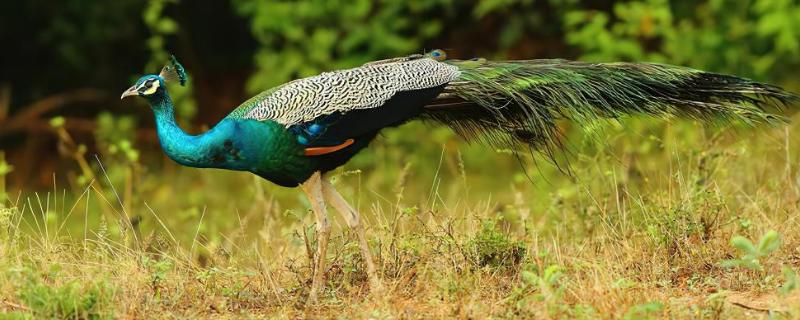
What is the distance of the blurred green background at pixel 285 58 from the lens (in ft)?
29.2

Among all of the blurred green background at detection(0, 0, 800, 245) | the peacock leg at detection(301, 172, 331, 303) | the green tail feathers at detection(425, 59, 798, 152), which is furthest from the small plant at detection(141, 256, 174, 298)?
the blurred green background at detection(0, 0, 800, 245)

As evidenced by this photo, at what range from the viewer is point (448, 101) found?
15.7 ft

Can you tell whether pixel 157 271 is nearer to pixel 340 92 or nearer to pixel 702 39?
pixel 340 92

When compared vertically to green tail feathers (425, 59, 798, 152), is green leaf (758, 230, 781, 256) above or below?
below

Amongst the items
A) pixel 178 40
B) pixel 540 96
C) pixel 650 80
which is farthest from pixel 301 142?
pixel 178 40

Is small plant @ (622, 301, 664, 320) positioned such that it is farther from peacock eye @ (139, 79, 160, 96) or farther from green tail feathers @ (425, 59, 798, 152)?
peacock eye @ (139, 79, 160, 96)

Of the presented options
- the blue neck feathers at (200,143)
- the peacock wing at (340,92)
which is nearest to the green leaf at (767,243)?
the peacock wing at (340,92)

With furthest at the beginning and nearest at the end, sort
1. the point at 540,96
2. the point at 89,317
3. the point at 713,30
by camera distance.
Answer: the point at 713,30 → the point at 540,96 → the point at 89,317

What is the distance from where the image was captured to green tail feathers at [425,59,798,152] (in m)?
4.70

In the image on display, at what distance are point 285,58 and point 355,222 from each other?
5469 mm

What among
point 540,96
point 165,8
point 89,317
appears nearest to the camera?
point 89,317

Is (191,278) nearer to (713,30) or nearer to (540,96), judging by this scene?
(540,96)

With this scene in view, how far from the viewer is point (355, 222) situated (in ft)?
15.0

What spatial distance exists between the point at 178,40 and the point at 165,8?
336 millimetres
